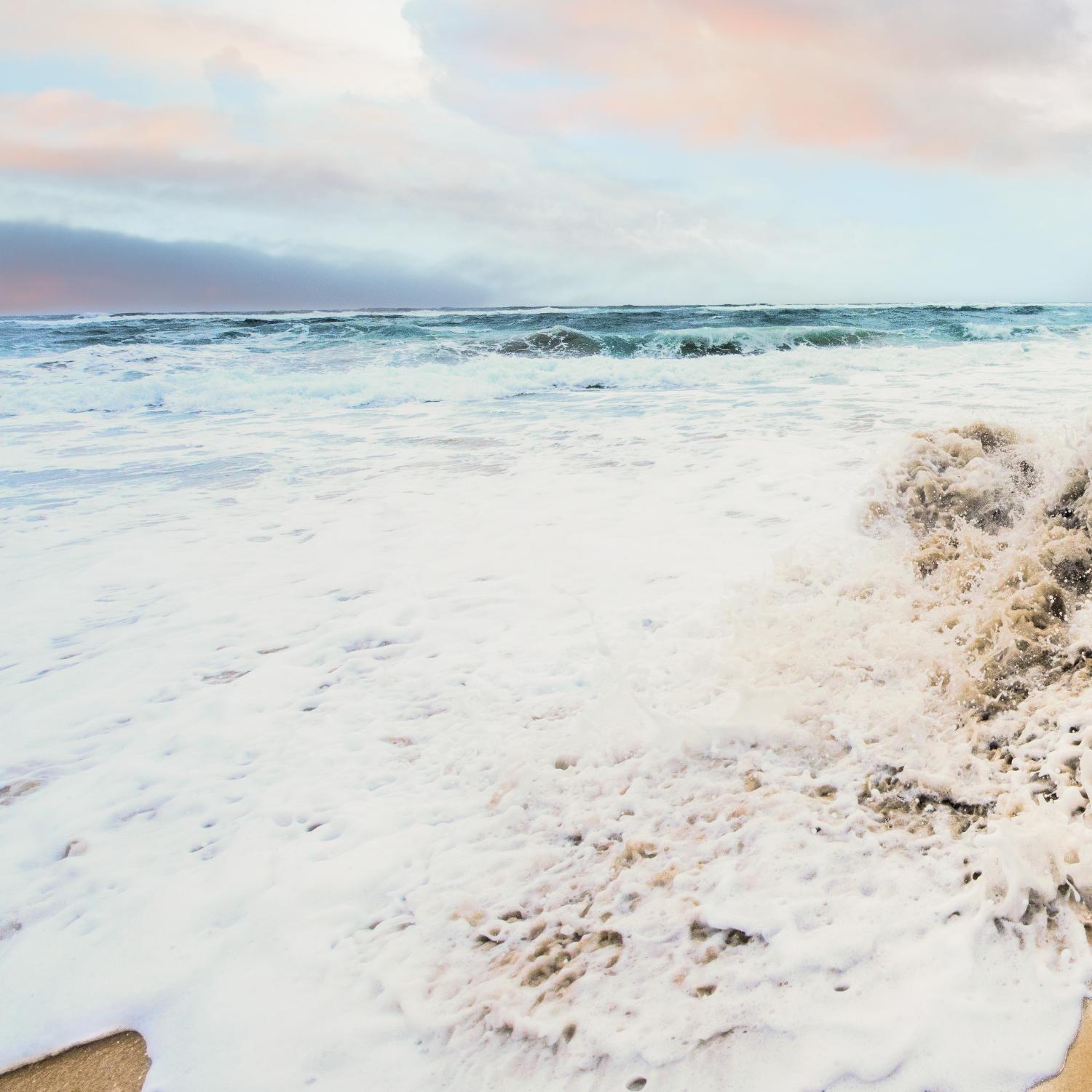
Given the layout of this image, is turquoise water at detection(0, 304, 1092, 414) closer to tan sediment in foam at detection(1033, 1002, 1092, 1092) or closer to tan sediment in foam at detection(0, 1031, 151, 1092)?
tan sediment in foam at detection(0, 1031, 151, 1092)

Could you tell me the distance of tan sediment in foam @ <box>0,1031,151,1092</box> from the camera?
1.52 metres

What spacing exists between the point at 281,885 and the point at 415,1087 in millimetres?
731

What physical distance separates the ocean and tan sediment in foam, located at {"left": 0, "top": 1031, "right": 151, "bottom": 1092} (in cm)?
4

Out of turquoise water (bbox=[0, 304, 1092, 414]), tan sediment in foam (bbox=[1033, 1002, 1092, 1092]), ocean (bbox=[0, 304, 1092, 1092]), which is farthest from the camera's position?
turquoise water (bbox=[0, 304, 1092, 414])

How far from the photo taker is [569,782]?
225 centimetres

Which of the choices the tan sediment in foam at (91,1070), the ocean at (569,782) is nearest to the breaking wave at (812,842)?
the ocean at (569,782)

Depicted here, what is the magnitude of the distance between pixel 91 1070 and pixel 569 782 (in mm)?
1330

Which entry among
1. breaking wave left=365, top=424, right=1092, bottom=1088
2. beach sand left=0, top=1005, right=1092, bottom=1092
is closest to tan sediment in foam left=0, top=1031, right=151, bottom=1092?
beach sand left=0, top=1005, right=1092, bottom=1092

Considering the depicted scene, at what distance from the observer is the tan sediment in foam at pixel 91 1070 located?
1516mm

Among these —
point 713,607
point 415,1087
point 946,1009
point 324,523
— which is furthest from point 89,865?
point 324,523

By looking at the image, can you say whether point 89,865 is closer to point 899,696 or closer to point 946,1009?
point 946,1009

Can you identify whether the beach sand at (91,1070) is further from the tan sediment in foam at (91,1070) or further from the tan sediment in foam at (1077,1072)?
the tan sediment in foam at (1077,1072)

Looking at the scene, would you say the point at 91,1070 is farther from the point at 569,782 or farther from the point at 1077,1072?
the point at 1077,1072

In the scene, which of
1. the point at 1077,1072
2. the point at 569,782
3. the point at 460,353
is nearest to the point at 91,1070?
the point at 569,782
